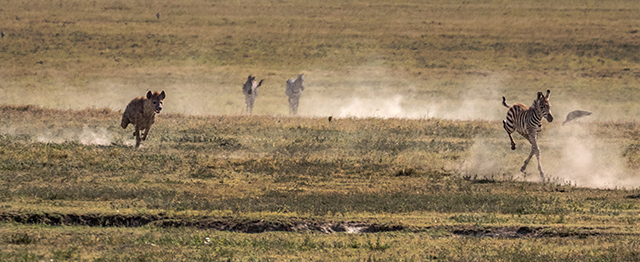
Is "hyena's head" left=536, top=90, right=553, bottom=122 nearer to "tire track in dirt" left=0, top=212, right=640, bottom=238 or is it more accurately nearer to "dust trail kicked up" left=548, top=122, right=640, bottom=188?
"dust trail kicked up" left=548, top=122, right=640, bottom=188

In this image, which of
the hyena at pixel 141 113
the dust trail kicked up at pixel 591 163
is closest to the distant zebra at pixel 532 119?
the dust trail kicked up at pixel 591 163

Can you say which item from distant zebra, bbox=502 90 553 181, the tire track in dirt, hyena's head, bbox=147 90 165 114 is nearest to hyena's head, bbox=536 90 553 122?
distant zebra, bbox=502 90 553 181

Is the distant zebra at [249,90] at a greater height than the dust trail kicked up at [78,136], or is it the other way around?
the distant zebra at [249,90]

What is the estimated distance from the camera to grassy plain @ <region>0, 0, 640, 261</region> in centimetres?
1267

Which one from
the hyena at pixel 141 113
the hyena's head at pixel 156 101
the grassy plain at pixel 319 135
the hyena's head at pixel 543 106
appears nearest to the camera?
the grassy plain at pixel 319 135

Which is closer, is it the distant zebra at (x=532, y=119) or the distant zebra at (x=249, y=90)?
the distant zebra at (x=532, y=119)

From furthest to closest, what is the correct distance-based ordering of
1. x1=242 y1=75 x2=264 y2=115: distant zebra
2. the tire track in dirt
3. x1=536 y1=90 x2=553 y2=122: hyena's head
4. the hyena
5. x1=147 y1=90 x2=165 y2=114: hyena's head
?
x1=242 y1=75 x2=264 y2=115: distant zebra, the hyena, x1=147 y1=90 x2=165 y2=114: hyena's head, x1=536 y1=90 x2=553 y2=122: hyena's head, the tire track in dirt

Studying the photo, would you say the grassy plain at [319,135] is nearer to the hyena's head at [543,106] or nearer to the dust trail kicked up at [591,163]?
the dust trail kicked up at [591,163]

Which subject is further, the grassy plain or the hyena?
the hyena

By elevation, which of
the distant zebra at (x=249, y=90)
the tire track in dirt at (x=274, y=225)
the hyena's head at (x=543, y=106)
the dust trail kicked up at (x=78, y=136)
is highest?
the distant zebra at (x=249, y=90)

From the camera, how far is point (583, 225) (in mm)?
13594

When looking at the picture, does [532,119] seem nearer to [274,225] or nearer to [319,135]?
[274,225]

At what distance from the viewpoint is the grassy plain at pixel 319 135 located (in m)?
12.7

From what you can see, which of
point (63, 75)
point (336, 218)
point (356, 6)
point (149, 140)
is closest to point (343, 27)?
point (356, 6)
